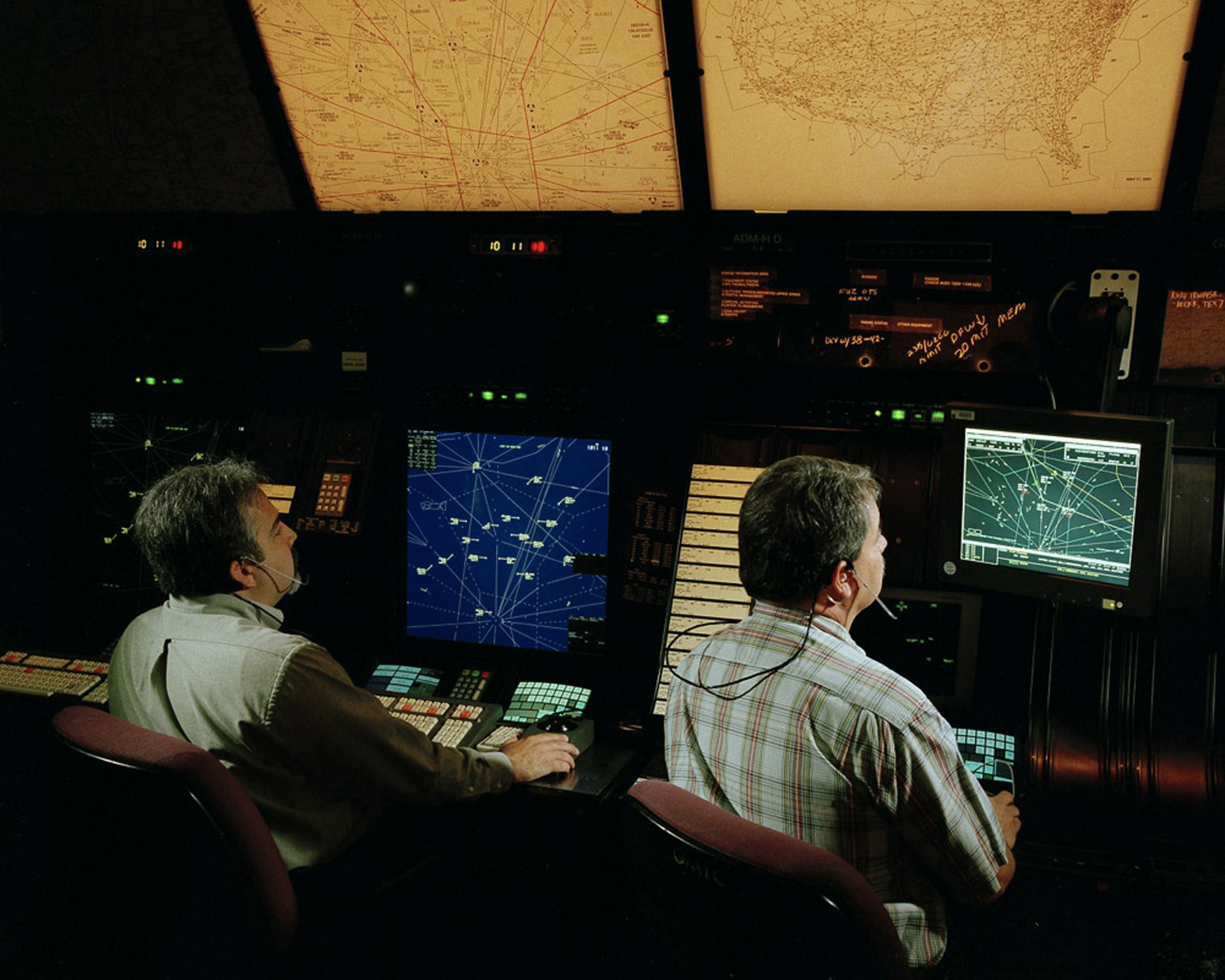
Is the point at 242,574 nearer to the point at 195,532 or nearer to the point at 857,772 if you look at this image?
the point at 195,532

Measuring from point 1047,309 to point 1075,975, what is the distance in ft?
4.97

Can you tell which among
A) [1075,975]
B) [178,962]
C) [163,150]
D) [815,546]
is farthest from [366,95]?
[1075,975]

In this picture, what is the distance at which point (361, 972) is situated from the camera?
76.8 inches

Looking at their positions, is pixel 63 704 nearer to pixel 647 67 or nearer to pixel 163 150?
pixel 163 150

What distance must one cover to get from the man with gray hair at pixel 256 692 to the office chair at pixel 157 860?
0.17m

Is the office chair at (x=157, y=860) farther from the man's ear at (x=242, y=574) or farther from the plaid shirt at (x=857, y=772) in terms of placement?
the plaid shirt at (x=857, y=772)

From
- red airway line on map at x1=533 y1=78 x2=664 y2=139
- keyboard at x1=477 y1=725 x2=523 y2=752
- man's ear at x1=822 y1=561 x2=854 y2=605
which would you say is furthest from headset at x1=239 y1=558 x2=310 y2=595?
red airway line on map at x1=533 y1=78 x2=664 y2=139

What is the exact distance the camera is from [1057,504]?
2090mm

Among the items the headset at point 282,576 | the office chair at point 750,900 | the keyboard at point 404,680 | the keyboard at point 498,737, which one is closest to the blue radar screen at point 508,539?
the keyboard at point 404,680

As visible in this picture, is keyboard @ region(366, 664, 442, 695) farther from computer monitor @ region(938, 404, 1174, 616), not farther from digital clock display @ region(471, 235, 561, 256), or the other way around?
computer monitor @ region(938, 404, 1174, 616)

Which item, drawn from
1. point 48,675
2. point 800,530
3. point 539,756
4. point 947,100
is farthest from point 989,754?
point 48,675

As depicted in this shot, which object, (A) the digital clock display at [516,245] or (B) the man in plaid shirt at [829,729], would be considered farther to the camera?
(A) the digital clock display at [516,245]

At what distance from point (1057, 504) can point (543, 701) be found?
1.41m

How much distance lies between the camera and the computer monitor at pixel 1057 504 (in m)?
1.99
